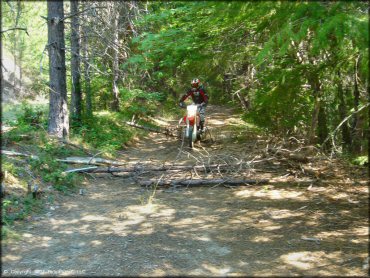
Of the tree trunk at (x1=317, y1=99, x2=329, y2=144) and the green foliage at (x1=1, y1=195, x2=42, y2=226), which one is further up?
the tree trunk at (x1=317, y1=99, x2=329, y2=144)

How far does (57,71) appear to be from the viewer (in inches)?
408

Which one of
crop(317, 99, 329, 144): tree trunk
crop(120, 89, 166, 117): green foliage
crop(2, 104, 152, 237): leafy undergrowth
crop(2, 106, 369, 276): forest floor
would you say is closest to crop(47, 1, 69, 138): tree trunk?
crop(2, 104, 152, 237): leafy undergrowth

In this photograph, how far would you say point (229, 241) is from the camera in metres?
5.19

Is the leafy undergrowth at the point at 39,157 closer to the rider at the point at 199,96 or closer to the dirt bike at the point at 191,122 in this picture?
the dirt bike at the point at 191,122

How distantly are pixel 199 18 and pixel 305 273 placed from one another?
20.4ft

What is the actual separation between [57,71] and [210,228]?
7.21 metres

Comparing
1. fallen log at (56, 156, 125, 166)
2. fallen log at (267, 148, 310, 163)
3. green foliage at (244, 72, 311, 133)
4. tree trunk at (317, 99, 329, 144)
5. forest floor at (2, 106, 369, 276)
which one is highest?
green foliage at (244, 72, 311, 133)

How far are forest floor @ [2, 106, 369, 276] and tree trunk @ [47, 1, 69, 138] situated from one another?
8.85 ft

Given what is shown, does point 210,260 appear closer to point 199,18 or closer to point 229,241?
point 229,241

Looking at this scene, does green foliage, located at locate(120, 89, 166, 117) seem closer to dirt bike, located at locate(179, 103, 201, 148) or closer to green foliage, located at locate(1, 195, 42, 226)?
dirt bike, located at locate(179, 103, 201, 148)

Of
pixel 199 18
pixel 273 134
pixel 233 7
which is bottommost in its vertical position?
pixel 273 134

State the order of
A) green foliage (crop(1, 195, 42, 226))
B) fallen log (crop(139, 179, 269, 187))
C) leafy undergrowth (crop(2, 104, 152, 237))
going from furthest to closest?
fallen log (crop(139, 179, 269, 187)) < leafy undergrowth (crop(2, 104, 152, 237)) < green foliage (crop(1, 195, 42, 226))

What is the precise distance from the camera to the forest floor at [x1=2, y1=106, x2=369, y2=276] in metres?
4.44

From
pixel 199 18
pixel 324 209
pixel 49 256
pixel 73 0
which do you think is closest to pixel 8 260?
pixel 49 256
